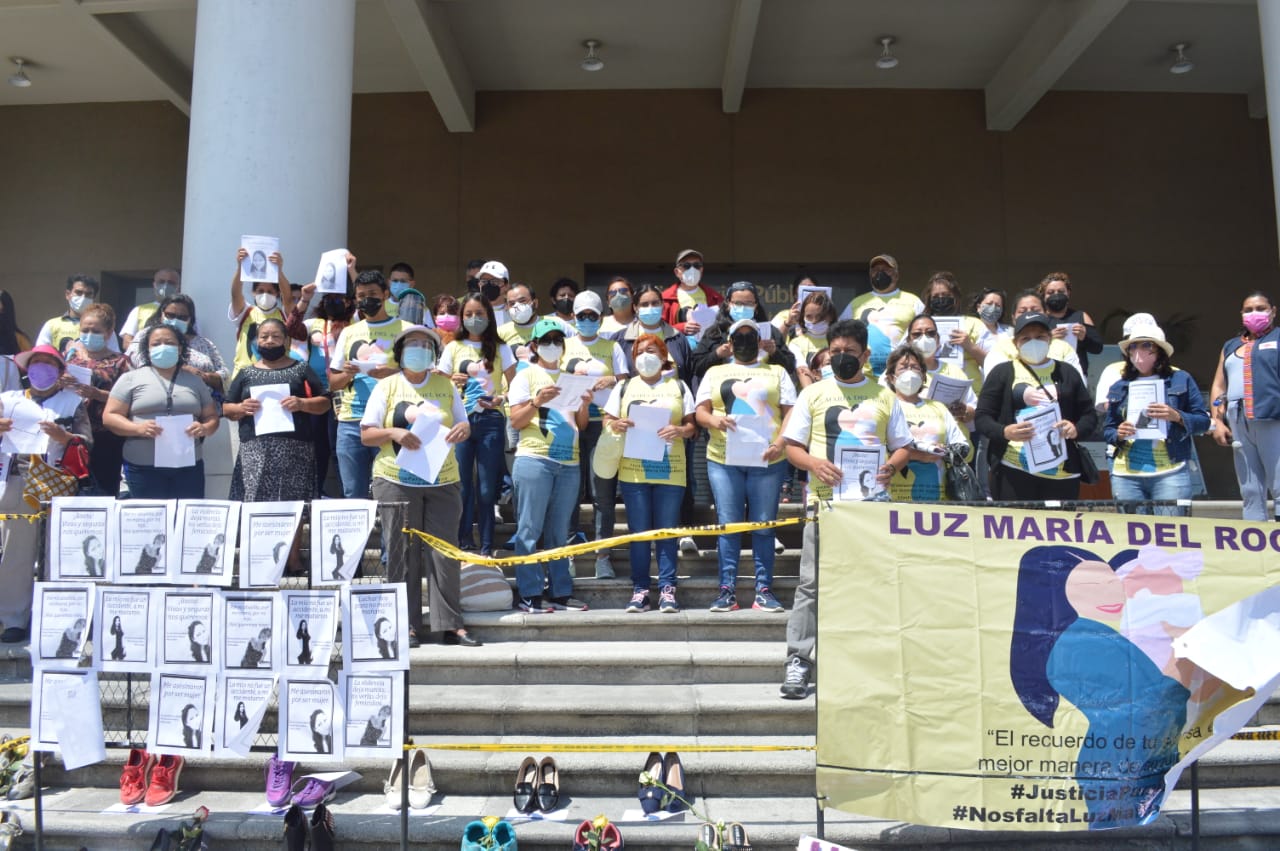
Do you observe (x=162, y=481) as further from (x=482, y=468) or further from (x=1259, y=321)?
(x=1259, y=321)

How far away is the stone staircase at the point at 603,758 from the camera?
511cm

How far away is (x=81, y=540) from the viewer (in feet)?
17.6

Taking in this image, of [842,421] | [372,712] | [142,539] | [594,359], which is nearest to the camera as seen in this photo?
[372,712]

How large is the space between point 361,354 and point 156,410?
1.53 meters

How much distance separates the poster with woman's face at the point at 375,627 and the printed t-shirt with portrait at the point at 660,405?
9.28ft

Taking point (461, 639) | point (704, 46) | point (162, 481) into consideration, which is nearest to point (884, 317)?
point (461, 639)

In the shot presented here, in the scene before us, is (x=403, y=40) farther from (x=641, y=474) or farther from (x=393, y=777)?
(x=393, y=777)

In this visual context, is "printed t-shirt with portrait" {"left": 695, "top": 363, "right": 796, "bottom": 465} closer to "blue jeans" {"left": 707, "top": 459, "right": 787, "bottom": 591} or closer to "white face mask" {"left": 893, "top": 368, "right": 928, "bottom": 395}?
"blue jeans" {"left": 707, "top": 459, "right": 787, "bottom": 591}

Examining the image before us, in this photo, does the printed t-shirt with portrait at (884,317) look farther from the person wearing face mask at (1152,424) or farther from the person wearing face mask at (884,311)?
the person wearing face mask at (1152,424)

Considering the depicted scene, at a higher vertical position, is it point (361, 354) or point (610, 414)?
point (361, 354)

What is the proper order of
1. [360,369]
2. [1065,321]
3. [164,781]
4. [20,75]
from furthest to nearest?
[20,75] → [1065,321] → [360,369] → [164,781]

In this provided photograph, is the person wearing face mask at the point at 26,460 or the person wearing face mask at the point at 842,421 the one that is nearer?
the person wearing face mask at the point at 842,421

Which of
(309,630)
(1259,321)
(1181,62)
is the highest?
(1181,62)

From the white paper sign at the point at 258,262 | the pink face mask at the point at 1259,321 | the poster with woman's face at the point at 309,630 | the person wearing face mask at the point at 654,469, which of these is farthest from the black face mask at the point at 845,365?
the white paper sign at the point at 258,262
